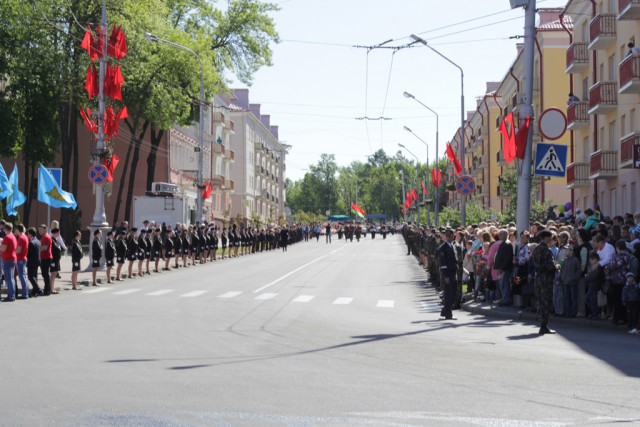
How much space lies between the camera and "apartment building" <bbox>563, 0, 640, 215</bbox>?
1512 inches

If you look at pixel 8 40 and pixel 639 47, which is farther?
pixel 8 40

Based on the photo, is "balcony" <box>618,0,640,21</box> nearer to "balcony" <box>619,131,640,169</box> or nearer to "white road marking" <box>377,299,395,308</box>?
"balcony" <box>619,131,640,169</box>

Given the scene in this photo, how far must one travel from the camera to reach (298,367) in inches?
471

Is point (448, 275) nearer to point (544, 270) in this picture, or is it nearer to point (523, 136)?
point (544, 270)

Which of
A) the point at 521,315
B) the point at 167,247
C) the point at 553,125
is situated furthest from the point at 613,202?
the point at 521,315

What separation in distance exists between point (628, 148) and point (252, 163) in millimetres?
84142

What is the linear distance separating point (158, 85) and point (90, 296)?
3117cm

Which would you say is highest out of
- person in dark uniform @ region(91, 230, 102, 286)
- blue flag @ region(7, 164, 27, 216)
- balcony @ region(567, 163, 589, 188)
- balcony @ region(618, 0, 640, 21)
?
balcony @ region(618, 0, 640, 21)

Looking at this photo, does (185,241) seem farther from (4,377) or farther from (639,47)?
(4,377)

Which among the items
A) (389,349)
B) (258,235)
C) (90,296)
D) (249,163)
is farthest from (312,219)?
(389,349)

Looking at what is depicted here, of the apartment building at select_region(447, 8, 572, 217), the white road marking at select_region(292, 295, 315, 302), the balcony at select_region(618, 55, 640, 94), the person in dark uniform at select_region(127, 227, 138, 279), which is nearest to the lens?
the white road marking at select_region(292, 295, 315, 302)

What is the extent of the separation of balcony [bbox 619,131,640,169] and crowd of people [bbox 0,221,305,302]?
17.3 meters

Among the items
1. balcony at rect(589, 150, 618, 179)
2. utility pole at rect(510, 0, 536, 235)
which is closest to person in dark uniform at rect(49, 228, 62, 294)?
utility pole at rect(510, 0, 536, 235)

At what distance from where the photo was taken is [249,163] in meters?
117
